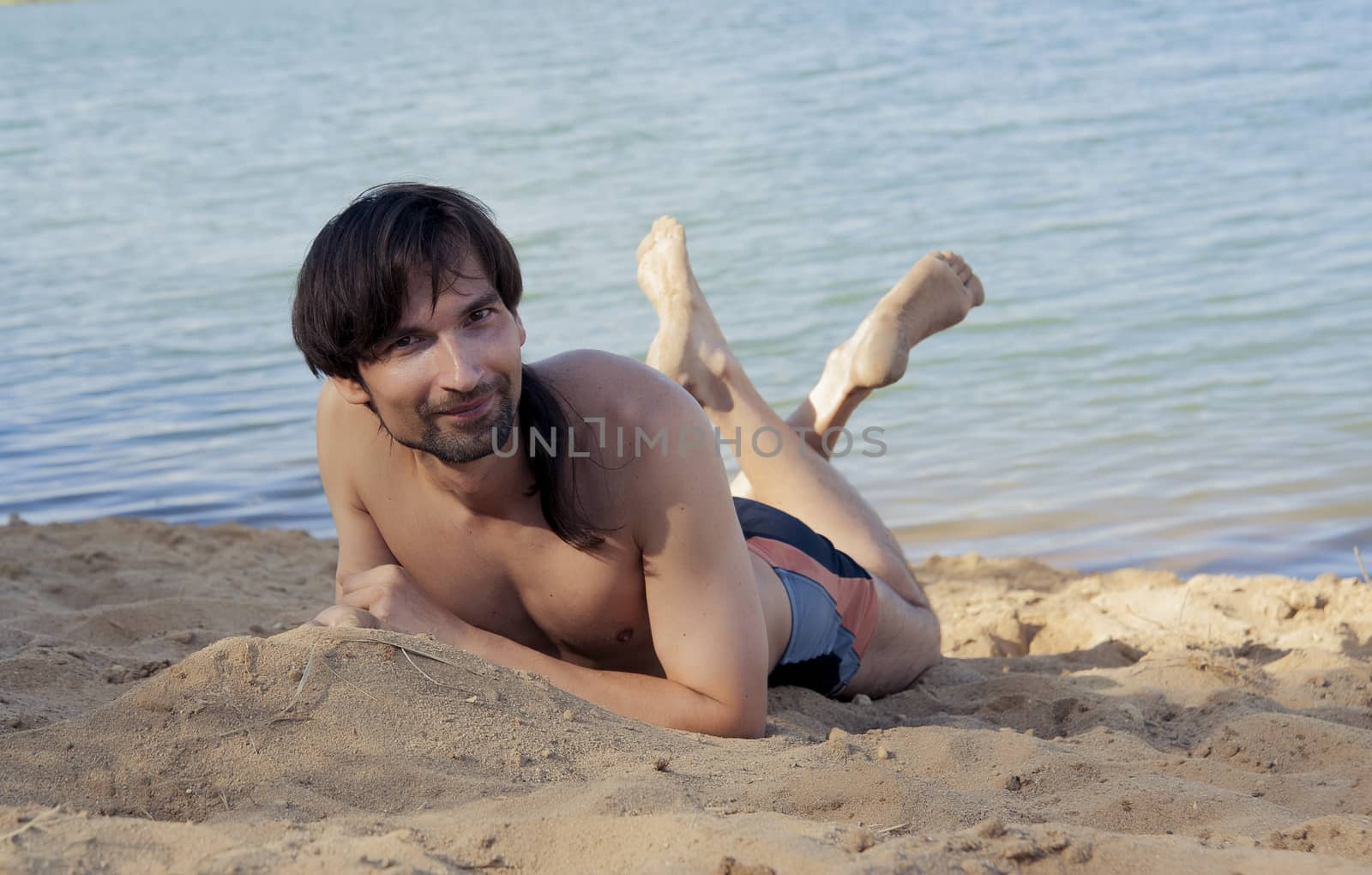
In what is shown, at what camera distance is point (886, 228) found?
9.70 metres

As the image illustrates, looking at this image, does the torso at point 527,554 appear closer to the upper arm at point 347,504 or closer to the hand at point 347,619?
the upper arm at point 347,504

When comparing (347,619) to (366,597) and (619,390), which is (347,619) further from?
(619,390)

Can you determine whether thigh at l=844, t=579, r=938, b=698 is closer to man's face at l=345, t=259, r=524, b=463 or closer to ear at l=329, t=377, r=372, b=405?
man's face at l=345, t=259, r=524, b=463

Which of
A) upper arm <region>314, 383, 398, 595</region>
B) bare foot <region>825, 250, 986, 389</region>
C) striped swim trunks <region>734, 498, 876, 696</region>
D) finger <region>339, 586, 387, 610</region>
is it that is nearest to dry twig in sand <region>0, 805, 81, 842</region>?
finger <region>339, 586, 387, 610</region>

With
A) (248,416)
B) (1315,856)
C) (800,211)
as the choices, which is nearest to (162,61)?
(800,211)

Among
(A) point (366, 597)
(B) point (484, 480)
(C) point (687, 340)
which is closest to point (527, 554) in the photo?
(B) point (484, 480)

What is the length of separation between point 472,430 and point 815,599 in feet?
3.71

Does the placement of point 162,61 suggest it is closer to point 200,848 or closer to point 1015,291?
point 1015,291

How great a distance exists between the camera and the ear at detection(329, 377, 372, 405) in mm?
2539

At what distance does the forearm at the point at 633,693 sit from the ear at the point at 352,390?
0.50 meters

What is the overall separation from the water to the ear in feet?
10.3

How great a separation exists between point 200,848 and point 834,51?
17.0 m

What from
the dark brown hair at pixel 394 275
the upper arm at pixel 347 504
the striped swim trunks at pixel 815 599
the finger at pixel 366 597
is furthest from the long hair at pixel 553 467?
the striped swim trunks at pixel 815 599

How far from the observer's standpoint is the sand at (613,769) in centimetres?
160
